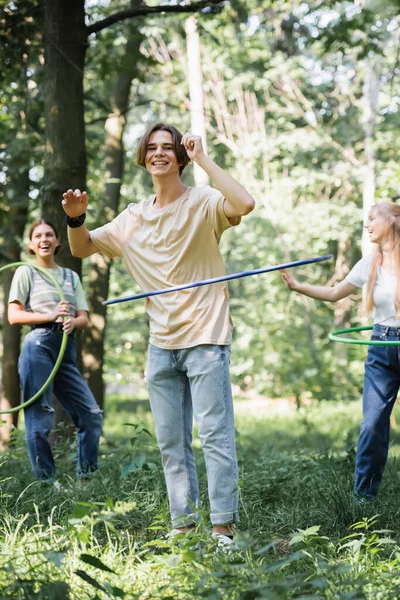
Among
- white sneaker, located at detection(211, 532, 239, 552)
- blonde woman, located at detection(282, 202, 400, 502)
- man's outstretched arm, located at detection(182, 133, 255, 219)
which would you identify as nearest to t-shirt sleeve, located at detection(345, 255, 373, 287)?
blonde woman, located at detection(282, 202, 400, 502)

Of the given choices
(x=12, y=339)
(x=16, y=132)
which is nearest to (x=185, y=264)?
(x=16, y=132)

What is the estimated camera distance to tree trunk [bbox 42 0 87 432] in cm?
612

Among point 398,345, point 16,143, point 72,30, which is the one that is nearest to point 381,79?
point 16,143

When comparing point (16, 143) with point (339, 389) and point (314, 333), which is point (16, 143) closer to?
point (339, 389)

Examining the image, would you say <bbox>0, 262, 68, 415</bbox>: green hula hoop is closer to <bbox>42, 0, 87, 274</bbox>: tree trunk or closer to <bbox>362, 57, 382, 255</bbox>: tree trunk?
<bbox>42, 0, 87, 274</bbox>: tree trunk

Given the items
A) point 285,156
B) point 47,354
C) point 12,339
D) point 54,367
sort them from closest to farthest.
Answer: point 54,367 → point 47,354 → point 12,339 → point 285,156

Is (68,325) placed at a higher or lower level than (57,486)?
higher

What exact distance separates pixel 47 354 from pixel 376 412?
218 centimetres

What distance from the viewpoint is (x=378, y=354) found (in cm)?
452

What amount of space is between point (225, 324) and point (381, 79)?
49.7 ft

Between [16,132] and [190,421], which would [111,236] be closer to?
[190,421]

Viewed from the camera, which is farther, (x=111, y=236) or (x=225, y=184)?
(x=111, y=236)

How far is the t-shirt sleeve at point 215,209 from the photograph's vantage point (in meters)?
3.58

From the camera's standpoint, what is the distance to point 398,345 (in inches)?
170
